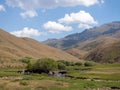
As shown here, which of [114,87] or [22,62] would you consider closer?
[114,87]

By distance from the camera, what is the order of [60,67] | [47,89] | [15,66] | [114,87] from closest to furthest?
[47,89] → [114,87] → [60,67] → [15,66]

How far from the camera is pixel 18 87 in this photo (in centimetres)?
6222

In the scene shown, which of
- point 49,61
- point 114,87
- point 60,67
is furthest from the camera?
point 60,67

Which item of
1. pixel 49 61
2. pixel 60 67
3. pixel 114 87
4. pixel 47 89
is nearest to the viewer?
Result: pixel 47 89

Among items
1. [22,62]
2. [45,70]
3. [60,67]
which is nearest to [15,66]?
[22,62]

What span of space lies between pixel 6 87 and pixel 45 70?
2184 inches

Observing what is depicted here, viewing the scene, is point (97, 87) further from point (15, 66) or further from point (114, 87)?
point (15, 66)

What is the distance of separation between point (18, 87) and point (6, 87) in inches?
89.7

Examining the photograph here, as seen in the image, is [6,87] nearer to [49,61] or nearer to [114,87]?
[114,87]

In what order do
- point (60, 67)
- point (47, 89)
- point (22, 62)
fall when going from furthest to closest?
point (22, 62)
point (60, 67)
point (47, 89)

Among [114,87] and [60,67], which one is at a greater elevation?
[60,67]

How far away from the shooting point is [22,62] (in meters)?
180

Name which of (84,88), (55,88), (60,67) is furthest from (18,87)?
(60,67)

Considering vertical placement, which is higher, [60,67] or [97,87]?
[60,67]
